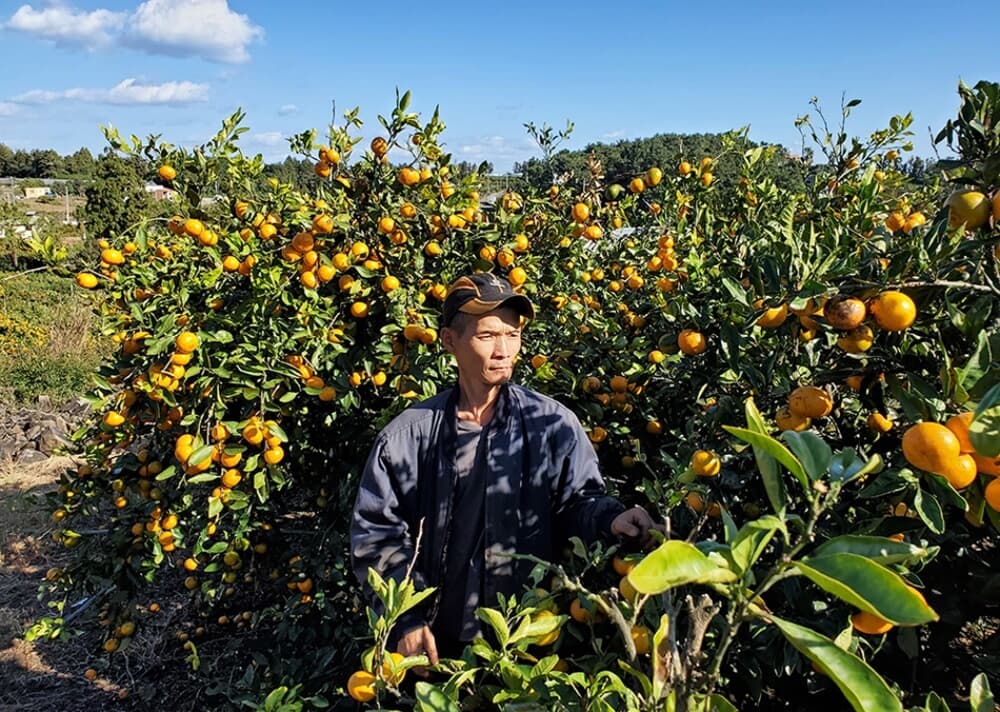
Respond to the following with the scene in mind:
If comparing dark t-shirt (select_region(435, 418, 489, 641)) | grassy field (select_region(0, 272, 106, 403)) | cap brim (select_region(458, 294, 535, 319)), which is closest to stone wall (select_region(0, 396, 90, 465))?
grassy field (select_region(0, 272, 106, 403))

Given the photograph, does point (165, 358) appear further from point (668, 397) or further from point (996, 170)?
point (996, 170)

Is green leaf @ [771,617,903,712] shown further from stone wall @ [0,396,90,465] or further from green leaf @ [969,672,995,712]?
stone wall @ [0,396,90,465]

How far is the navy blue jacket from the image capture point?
5.38ft

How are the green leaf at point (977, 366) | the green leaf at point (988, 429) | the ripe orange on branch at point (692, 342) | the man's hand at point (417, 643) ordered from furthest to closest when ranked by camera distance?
the ripe orange on branch at point (692, 342) → the man's hand at point (417, 643) → the green leaf at point (977, 366) → the green leaf at point (988, 429)

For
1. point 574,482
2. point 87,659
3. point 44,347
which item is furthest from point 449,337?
point 44,347

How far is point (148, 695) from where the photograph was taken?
2.91 metres

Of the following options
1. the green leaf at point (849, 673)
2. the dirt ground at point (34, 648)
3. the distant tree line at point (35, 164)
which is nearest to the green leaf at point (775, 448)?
the green leaf at point (849, 673)

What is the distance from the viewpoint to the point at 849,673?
1.89 feet

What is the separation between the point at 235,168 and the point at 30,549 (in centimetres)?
300

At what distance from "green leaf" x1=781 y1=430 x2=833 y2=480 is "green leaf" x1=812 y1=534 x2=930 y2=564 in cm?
6

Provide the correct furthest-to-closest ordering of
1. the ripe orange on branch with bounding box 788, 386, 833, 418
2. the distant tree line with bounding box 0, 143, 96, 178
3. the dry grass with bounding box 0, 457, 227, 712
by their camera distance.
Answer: the distant tree line with bounding box 0, 143, 96, 178 → the dry grass with bounding box 0, 457, 227, 712 → the ripe orange on branch with bounding box 788, 386, 833, 418

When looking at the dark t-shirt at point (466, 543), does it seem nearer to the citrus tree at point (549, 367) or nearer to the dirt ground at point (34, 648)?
the citrus tree at point (549, 367)

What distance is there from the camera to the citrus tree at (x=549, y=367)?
108 cm

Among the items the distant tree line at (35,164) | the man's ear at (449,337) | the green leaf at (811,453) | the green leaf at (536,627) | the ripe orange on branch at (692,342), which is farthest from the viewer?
the distant tree line at (35,164)
